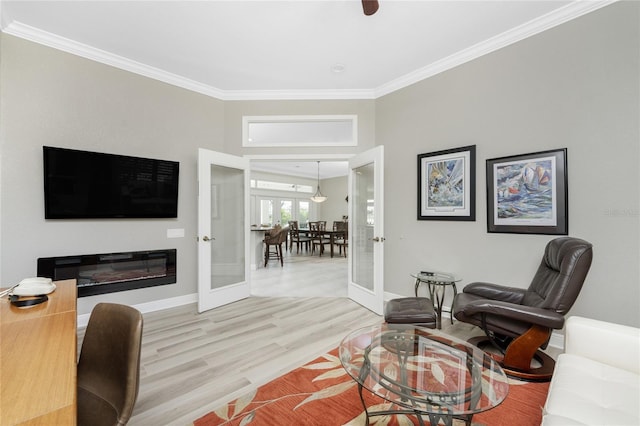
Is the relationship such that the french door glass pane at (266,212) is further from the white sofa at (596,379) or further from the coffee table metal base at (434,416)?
the white sofa at (596,379)

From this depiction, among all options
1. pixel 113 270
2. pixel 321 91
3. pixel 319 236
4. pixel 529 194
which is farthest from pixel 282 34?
pixel 319 236

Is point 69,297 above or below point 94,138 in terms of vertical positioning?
below

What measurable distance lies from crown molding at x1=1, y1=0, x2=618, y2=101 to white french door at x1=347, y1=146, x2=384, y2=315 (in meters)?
1.09

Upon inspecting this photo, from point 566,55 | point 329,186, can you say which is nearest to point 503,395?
point 566,55

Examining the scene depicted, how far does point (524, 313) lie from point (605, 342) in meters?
0.45

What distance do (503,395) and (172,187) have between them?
391 centimetres

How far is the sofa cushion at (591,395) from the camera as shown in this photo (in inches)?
44.3

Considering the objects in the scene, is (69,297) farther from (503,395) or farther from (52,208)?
(503,395)

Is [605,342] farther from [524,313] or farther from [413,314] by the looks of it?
[413,314]

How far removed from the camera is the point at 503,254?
2.90 meters

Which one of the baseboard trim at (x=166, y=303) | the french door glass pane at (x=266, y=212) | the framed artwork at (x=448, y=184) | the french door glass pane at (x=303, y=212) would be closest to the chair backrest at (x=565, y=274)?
the framed artwork at (x=448, y=184)

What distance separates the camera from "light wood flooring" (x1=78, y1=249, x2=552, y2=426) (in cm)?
191

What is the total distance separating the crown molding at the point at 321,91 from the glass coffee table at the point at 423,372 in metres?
3.09

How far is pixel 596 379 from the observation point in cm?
139
